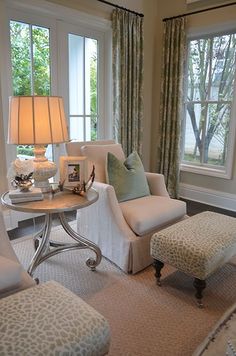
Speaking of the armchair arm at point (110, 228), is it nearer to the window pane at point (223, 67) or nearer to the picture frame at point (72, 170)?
the picture frame at point (72, 170)

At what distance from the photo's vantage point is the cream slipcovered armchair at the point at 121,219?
2.15 meters

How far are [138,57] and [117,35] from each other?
403 millimetres

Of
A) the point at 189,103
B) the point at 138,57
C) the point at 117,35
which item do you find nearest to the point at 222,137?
the point at 189,103

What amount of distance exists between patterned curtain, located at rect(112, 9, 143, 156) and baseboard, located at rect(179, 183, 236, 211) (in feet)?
3.22

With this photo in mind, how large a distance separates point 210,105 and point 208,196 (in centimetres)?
122

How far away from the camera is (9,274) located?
1.32 metres

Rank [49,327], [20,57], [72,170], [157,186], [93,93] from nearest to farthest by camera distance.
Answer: [49,327] < [72,170] < [157,186] < [20,57] < [93,93]

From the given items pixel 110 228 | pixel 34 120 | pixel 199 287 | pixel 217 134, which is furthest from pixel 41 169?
pixel 217 134

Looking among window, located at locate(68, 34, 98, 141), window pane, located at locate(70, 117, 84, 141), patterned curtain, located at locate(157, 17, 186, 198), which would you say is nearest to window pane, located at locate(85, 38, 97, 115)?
window, located at locate(68, 34, 98, 141)

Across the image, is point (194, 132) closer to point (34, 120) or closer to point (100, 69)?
point (100, 69)

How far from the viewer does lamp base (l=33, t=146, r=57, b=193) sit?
1983 millimetres

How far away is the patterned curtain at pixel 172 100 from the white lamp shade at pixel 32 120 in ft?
8.03

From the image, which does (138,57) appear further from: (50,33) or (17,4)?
(17,4)

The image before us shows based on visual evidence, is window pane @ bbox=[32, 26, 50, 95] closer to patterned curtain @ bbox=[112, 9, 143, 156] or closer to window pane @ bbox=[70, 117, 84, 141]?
window pane @ bbox=[70, 117, 84, 141]
